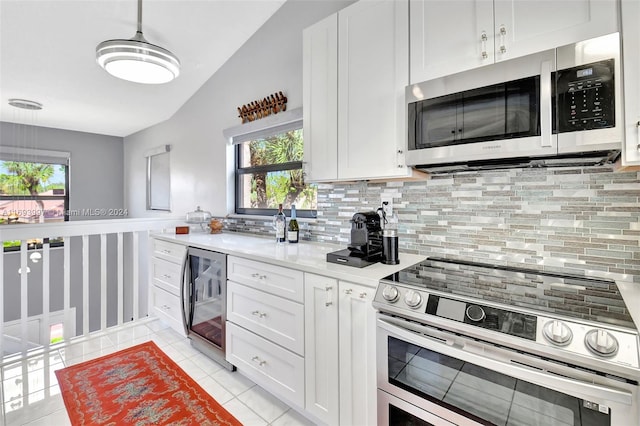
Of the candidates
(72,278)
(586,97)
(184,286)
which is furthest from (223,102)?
(72,278)

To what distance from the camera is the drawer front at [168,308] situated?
254cm

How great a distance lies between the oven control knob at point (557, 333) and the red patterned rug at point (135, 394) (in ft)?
5.24

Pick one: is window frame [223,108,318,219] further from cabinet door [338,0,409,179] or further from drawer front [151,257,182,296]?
drawer front [151,257,182,296]

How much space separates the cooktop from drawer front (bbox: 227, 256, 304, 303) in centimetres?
54

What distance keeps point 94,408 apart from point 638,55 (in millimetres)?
3071

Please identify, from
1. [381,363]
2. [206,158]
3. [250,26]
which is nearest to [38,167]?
[206,158]

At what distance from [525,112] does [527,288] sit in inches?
27.6

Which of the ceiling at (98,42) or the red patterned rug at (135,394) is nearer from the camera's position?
the red patterned rug at (135,394)

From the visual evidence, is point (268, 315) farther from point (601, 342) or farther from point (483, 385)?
point (601, 342)

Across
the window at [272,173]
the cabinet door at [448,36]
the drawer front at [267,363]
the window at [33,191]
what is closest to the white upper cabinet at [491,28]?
the cabinet door at [448,36]

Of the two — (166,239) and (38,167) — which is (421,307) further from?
(38,167)

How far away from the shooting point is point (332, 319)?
1.50 m

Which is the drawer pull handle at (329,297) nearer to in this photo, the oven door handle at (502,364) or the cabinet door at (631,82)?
the oven door handle at (502,364)

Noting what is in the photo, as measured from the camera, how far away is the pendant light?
5.92 ft
